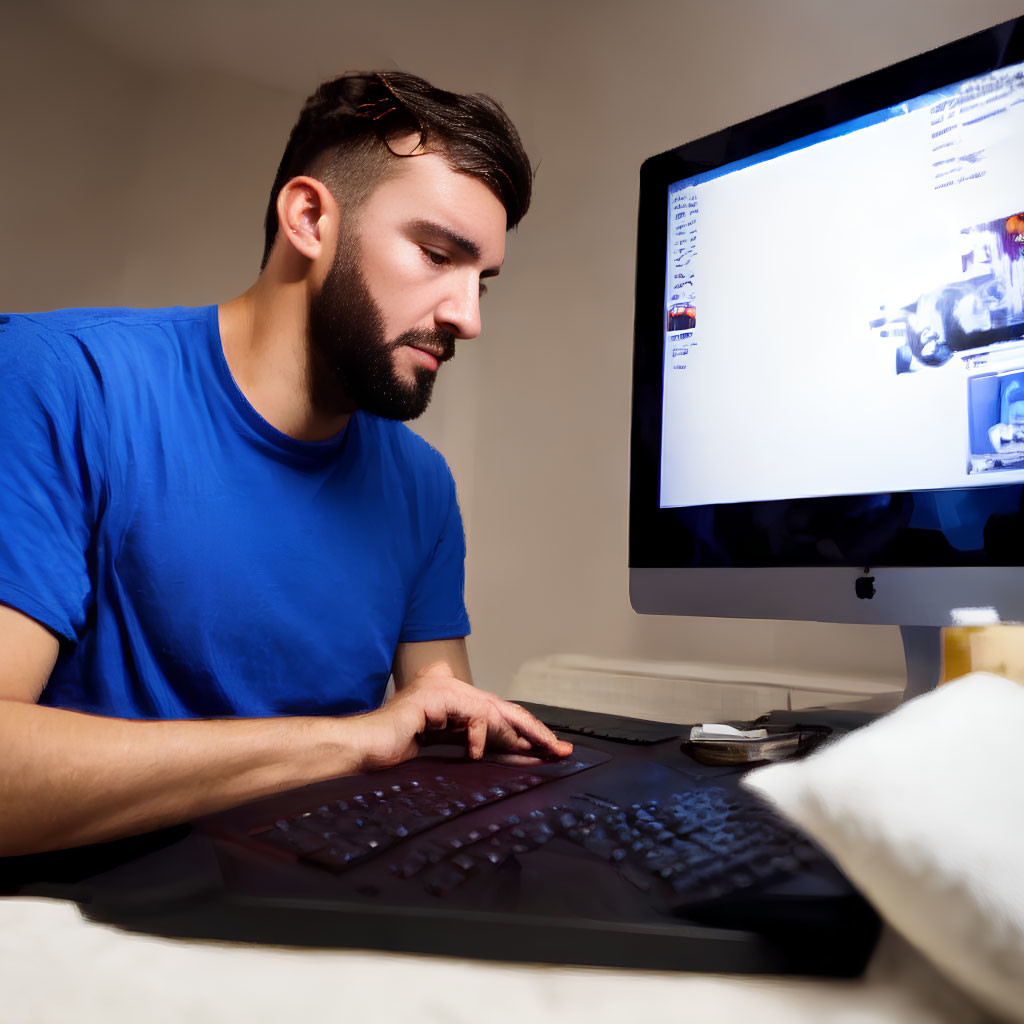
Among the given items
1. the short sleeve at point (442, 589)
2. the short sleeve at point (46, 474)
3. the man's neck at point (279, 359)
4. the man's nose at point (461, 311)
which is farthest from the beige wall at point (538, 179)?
the short sleeve at point (46, 474)

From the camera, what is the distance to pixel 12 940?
24 cm

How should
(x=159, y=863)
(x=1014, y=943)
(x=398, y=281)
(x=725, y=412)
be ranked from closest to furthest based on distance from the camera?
(x=1014, y=943) → (x=159, y=863) → (x=725, y=412) → (x=398, y=281)

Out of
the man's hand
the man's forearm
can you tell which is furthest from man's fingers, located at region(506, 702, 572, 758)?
the man's forearm

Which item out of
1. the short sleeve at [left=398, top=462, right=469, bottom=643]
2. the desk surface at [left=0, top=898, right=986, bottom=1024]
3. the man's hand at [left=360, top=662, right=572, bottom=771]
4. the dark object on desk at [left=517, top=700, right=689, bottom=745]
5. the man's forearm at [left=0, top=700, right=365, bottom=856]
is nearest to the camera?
the desk surface at [left=0, top=898, right=986, bottom=1024]

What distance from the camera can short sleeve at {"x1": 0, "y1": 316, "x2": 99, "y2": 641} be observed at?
21.1 inches

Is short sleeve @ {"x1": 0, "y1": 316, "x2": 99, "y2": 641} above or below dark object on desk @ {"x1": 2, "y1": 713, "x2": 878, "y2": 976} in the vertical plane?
above

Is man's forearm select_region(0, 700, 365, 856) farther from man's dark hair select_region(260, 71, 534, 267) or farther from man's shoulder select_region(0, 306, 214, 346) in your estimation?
man's dark hair select_region(260, 71, 534, 267)

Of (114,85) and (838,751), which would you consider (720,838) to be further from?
(114,85)

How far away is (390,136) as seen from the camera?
2.95 feet

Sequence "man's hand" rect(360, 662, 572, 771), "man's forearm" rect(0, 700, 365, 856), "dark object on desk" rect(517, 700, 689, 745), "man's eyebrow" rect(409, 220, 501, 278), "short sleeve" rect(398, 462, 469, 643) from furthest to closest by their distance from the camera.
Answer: "short sleeve" rect(398, 462, 469, 643), "man's eyebrow" rect(409, 220, 501, 278), "dark object on desk" rect(517, 700, 689, 745), "man's hand" rect(360, 662, 572, 771), "man's forearm" rect(0, 700, 365, 856)

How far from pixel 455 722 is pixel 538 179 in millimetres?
1197

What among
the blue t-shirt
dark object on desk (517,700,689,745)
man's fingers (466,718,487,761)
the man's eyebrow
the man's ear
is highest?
the man's ear

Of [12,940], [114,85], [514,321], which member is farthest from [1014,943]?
[114,85]

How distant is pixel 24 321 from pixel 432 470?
1.78ft
